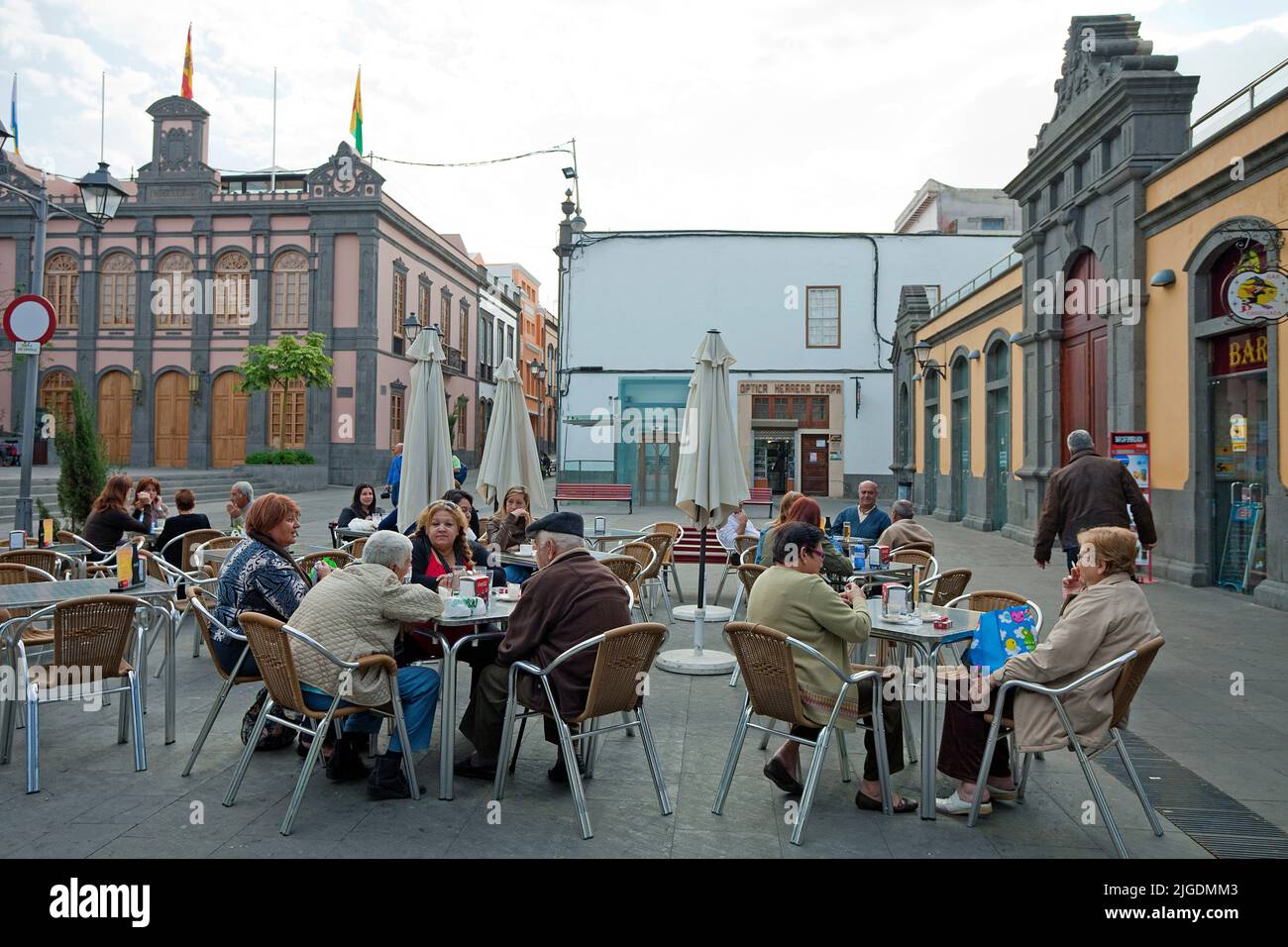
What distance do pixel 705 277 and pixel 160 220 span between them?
19587 mm

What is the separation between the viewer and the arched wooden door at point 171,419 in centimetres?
3247

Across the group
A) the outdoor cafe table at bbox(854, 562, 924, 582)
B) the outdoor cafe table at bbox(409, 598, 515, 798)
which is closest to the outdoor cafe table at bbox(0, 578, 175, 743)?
the outdoor cafe table at bbox(409, 598, 515, 798)

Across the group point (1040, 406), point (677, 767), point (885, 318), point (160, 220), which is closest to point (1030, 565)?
point (1040, 406)

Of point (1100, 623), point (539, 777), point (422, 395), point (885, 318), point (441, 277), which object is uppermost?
point (441, 277)

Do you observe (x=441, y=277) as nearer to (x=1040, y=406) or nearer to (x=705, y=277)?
(x=705, y=277)

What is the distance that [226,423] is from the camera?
106 feet

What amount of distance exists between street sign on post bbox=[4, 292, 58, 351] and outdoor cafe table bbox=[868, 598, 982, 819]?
8.00 m

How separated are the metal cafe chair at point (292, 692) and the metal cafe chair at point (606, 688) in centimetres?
49

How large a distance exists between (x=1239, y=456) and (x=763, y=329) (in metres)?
20.8

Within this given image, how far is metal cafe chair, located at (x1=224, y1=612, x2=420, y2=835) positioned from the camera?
3762mm

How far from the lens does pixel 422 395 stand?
8359 mm

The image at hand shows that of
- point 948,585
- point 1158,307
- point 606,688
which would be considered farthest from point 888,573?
point 1158,307

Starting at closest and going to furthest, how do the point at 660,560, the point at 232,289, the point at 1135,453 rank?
the point at 660,560, the point at 1135,453, the point at 232,289

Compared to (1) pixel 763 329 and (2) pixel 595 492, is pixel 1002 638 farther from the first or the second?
(1) pixel 763 329
